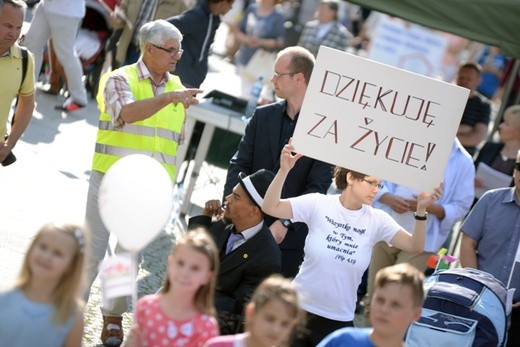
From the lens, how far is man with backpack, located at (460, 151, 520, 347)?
8008 mm

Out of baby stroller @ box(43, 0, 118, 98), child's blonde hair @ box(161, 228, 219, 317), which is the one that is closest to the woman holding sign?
child's blonde hair @ box(161, 228, 219, 317)

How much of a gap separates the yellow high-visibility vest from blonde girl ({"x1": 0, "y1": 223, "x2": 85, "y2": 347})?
2324mm

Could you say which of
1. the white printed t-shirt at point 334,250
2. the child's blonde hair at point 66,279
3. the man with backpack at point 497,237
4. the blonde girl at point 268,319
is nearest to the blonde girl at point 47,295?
the child's blonde hair at point 66,279

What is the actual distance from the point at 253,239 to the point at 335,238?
0.56 meters

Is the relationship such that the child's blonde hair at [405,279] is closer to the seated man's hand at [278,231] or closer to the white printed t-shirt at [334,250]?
the white printed t-shirt at [334,250]

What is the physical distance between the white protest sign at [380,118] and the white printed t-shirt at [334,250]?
0.28m

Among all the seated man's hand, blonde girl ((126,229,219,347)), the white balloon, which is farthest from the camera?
the seated man's hand

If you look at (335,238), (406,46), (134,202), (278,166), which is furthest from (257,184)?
(406,46)

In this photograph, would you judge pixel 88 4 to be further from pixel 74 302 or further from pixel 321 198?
pixel 74 302

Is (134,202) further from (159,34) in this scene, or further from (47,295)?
(159,34)

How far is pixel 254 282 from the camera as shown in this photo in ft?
23.8

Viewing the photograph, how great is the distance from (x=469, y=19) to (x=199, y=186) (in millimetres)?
4324

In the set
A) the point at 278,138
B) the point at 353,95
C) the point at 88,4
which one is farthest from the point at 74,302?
the point at 88,4

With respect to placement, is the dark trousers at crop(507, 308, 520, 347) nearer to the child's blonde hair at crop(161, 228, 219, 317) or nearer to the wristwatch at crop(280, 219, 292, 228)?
the wristwatch at crop(280, 219, 292, 228)
